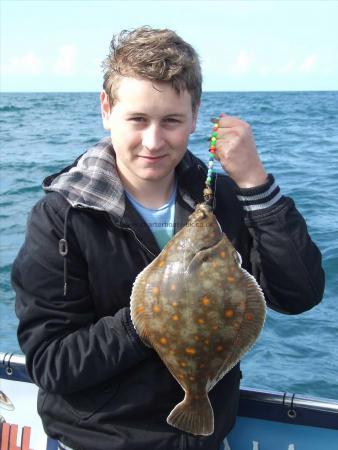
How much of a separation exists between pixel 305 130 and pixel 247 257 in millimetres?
20889

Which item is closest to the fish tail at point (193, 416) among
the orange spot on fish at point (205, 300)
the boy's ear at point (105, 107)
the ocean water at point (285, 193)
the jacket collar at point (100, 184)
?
the orange spot on fish at point (205, 300)

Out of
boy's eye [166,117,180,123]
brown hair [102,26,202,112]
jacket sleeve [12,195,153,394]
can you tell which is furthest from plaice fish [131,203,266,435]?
brown hair [102,26,202,112]

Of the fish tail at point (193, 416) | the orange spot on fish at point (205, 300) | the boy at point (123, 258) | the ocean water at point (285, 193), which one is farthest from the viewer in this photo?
the ocean water at point (285, 193)

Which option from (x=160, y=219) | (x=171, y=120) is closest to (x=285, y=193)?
(x=160, y=219)

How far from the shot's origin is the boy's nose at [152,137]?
235cm

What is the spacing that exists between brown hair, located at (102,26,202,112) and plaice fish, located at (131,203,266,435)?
1.79ft

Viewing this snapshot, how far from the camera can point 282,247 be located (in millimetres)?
2418

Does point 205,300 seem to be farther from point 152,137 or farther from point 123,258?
point 152,137

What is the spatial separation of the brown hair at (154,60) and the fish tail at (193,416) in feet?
3.74

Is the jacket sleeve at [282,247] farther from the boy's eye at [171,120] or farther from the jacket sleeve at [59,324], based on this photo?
the jacket sleeve at [59,324]

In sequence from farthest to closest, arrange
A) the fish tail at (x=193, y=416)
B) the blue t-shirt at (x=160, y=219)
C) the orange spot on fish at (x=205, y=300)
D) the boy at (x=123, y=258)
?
the blue t-shirt at (x=160, y=219) → the boy at (x=123, y=258) → the fish tail at (x=193, y=416) → the orange spot on fish at (x=205, y=300)

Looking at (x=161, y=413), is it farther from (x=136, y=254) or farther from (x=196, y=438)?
(x=136, y=254)

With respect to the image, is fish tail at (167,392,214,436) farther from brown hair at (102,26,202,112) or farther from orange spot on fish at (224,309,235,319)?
brown hair at (102,26,202,112)

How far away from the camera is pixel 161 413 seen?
245cm
